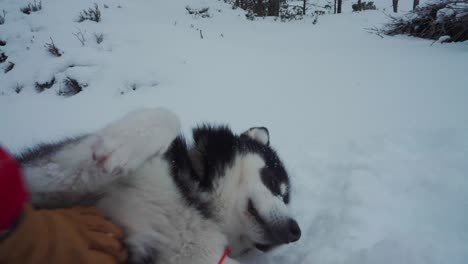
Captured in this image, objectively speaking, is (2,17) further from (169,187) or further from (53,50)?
(169,187)

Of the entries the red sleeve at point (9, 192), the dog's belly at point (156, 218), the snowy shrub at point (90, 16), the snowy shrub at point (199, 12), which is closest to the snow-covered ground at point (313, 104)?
the snowy shrub at point (90, 16)

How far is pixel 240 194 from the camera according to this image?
1.84m

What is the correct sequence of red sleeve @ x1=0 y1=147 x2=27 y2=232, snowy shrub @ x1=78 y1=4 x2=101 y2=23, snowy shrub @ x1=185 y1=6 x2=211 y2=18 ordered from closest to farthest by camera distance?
red sleeve @ x1=0 y1=147 x2=27 y2=232
snowy shrub @ x1=78 y1=4 x2=101 y2=23
snowy shrub @ x1=185 y1=6 x2=211 y2=18

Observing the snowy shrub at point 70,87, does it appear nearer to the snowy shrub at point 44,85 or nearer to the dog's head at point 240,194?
the snowy shrub at point 44,85

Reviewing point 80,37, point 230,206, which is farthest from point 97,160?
point 80,37

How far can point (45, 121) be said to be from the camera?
3.77 metres

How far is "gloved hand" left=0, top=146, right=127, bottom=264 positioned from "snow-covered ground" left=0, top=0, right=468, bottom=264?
3.49ft

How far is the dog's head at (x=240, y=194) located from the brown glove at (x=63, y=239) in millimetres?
632

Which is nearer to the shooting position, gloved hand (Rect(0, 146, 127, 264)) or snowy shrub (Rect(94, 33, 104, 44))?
gloved hand (Rect(0, 146, 127, 264))

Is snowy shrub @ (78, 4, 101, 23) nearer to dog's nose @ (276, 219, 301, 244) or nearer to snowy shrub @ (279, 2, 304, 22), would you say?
dog's nose @ (276, 219, 301, 244)

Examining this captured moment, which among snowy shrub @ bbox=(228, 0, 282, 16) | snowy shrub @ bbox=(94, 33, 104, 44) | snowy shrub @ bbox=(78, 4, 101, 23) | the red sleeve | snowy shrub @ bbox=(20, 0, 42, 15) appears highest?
snowy shrub @ bbox=(228, 0, 282, 16)

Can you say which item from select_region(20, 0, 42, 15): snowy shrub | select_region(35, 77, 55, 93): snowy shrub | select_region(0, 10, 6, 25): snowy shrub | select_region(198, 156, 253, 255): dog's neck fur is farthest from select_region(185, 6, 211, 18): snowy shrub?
select_region(198, 156, 253, 255): dog's neck fur

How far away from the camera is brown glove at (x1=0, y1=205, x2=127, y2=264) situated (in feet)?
2.25

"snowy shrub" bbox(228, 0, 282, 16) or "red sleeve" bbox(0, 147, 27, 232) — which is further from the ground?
"snowy shrub" bbox(228, 0, 282, 16)
